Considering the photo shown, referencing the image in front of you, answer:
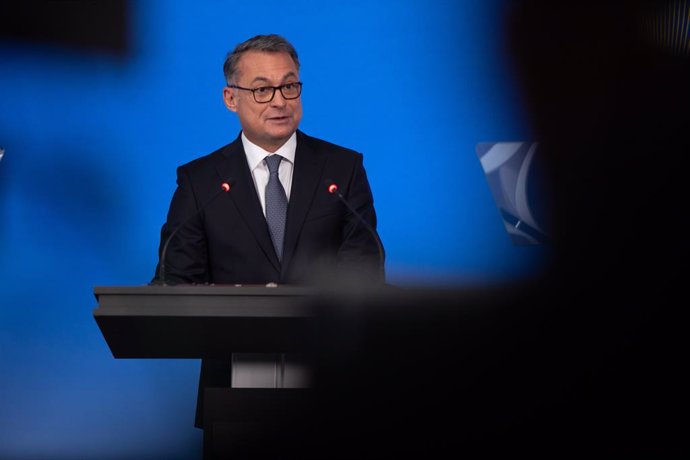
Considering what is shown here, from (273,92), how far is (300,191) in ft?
0.94

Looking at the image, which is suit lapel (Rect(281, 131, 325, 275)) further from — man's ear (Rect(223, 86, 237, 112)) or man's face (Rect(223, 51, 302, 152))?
man's ear (Rect(223, 86, 237, 112))

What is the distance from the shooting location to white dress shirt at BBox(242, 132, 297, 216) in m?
2.66

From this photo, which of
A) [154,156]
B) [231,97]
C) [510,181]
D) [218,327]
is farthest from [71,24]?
[218,327]

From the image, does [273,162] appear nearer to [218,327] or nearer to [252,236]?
[252,236]

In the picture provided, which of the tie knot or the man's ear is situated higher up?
the man's ear

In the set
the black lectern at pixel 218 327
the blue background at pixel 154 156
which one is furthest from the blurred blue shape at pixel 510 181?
the black lectern at pixel 218 327

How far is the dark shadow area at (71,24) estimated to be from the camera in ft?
12.4

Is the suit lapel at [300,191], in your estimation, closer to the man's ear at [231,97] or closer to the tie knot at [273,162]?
the tie knot at [273,162]

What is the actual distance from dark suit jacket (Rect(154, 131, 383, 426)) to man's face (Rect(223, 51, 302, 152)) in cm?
10

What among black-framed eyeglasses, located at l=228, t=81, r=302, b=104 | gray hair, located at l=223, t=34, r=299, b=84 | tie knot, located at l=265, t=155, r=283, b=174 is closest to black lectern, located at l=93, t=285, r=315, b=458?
tie knot, located at l=265, t=155, r=283, b=174

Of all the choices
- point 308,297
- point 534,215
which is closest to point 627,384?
point 308,297

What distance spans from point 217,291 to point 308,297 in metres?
0.16

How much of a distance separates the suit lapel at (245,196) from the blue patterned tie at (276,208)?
0.09ft

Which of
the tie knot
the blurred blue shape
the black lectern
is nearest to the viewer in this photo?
the black lectern
